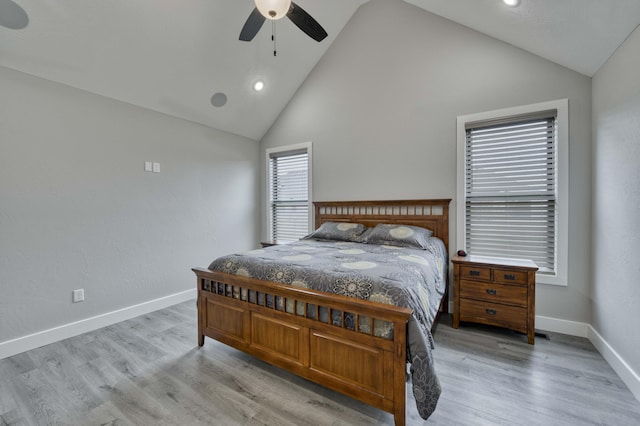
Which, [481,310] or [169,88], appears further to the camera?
[169,88]

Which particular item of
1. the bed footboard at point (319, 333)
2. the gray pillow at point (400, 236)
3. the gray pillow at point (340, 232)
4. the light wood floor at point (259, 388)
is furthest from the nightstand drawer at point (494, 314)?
the bed footboard at point (319, 333)

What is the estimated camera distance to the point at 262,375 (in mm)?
2061

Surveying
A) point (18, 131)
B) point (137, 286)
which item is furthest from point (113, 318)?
point (18, 131)

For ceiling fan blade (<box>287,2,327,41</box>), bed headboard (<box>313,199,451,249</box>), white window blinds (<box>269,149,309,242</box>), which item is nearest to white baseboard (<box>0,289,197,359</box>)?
white window blinds (<box>269,149,309,242</box>)

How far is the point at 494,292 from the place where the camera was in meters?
2.61

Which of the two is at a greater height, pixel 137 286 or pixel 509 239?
pixel 509 239

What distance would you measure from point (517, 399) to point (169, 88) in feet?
14.6

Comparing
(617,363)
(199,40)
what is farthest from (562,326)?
(199,40)

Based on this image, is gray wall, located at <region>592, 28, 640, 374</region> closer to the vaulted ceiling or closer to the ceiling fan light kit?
the vaulted ceiling

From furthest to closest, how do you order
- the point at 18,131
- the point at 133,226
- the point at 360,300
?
1. the point at 133,226
2. the point at 18,131
3. the point at 360,300

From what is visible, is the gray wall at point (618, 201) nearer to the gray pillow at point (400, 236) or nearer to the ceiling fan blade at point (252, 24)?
the gray pillow at point (400, 236)

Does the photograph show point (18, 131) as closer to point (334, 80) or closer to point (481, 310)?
point (334, 80)

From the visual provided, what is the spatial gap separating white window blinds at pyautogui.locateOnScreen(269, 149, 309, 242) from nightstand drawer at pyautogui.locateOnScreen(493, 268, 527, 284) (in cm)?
272

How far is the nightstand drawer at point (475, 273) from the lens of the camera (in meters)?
2.63
